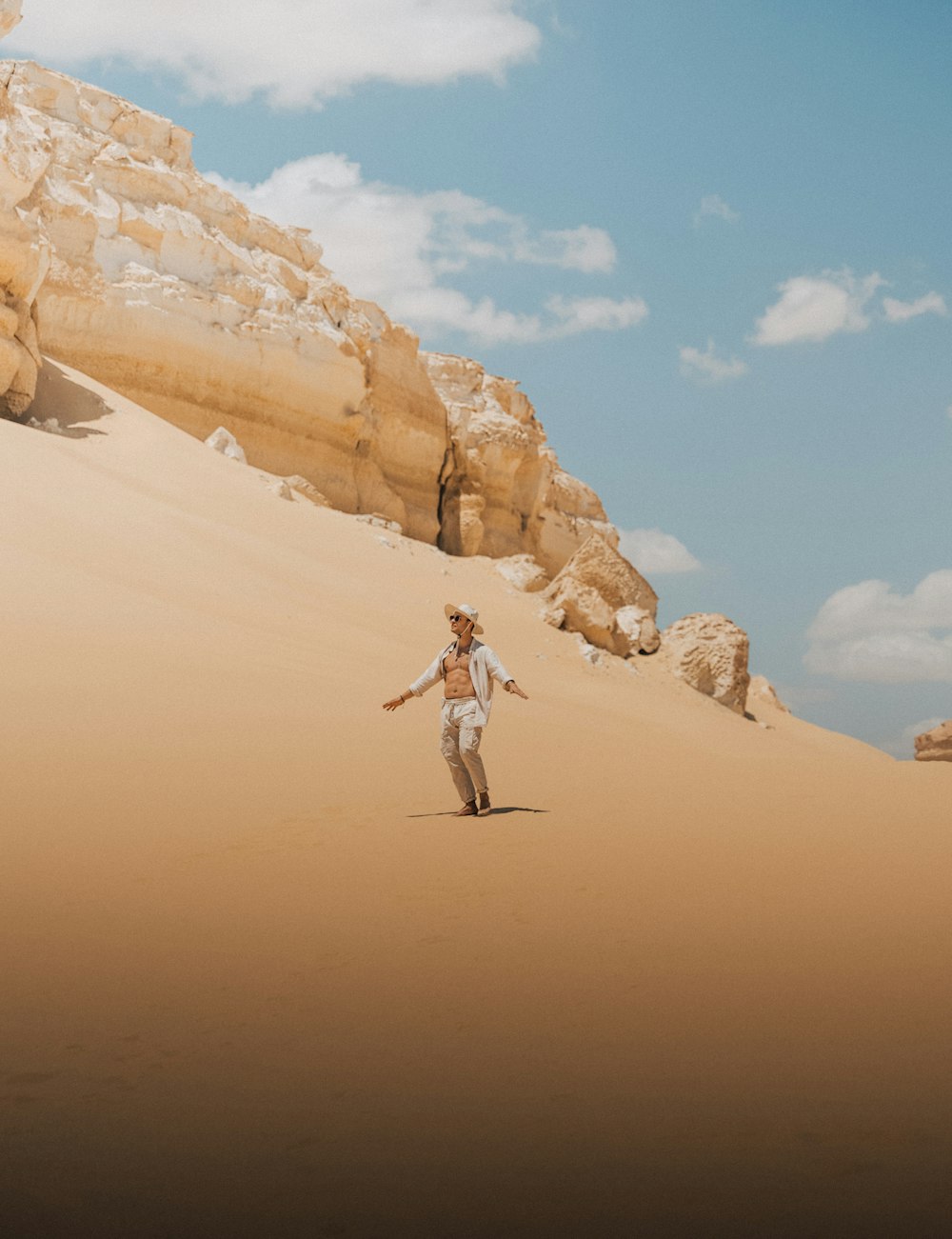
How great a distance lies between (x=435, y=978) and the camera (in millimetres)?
3514

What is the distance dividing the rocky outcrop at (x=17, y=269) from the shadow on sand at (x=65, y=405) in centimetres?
57

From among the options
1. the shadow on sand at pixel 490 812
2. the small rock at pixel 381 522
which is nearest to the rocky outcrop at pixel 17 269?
the small rock at pixel 381 522

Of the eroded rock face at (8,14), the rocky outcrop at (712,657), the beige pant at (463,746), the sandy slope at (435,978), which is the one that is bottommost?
the sandy slope at (435,978)

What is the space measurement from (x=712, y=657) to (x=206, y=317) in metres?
12.1

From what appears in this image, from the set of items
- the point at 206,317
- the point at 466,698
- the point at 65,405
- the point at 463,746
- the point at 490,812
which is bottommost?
the point at 490,812

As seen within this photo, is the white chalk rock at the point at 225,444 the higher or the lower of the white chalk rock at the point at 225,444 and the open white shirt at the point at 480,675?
the higher

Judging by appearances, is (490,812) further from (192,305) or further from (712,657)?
(192,305)

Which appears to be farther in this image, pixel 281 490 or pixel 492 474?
pixel 492 474

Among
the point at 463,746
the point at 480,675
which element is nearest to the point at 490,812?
the point at 463,746

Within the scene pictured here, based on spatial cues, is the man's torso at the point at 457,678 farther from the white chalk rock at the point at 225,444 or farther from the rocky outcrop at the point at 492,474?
the rocky outcrop at the point at 492,474

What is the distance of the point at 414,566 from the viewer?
1839 cm

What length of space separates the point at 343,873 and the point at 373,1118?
2244 mm

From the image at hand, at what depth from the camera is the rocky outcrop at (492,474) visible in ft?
99.6

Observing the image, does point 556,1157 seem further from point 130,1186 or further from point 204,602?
point 204,602
